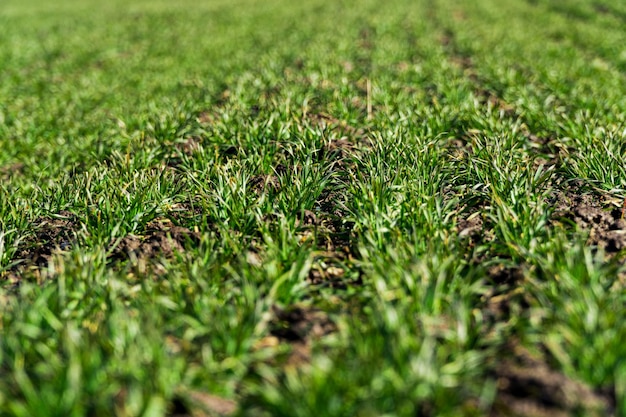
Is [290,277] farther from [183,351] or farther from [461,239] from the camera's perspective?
[461,239]

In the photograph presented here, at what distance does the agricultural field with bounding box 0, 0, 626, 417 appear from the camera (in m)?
2.27

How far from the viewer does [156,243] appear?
3754mm

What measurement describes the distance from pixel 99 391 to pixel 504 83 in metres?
7.74

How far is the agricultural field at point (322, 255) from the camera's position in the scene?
2.27 metres

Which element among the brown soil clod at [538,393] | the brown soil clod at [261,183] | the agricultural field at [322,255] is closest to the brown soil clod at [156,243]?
the agricultural field at [322,255]

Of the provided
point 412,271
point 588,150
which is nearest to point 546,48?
point 588,150

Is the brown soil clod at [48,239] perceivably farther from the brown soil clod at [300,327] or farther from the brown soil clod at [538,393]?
the brown soil clod at [538,393]

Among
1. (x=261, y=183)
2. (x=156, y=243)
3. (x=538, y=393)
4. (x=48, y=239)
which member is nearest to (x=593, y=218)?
(x=538, y=393)

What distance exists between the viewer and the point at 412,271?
2912mm

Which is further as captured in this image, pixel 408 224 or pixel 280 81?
pixel 280 81

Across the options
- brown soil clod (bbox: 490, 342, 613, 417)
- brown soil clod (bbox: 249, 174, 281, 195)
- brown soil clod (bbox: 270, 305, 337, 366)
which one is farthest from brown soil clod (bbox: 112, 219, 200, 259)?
brown soil clod (bbox: 490, 342, 613, 417)

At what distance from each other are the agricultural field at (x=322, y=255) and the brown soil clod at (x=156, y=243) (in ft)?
0.06

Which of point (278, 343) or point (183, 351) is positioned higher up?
point (183, 351)

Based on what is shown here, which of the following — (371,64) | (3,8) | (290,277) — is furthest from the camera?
(3,8)
